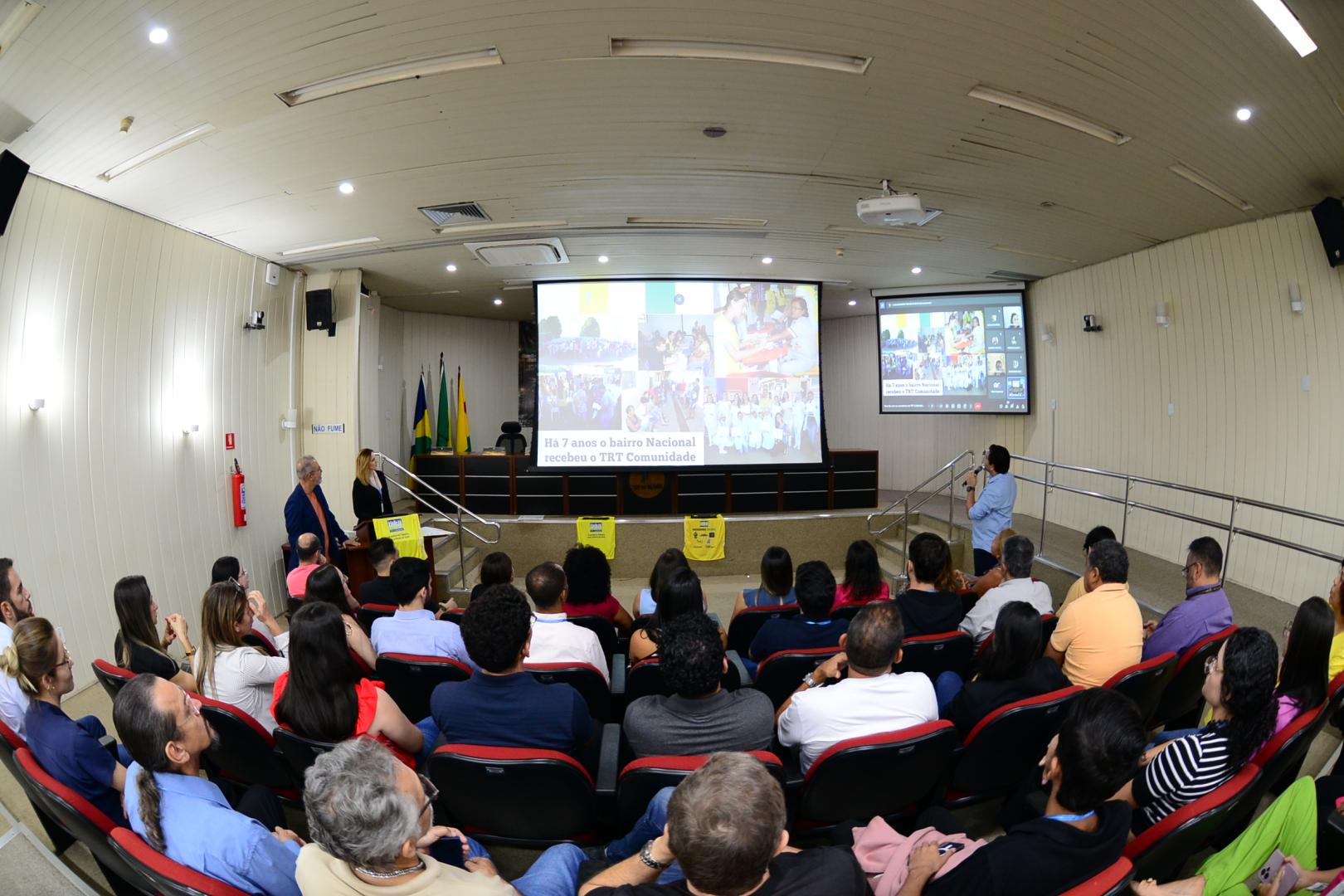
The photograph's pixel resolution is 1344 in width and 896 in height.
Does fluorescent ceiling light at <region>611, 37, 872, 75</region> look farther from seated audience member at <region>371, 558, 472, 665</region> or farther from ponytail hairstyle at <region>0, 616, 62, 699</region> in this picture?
ponytail hairstyle at <region>0, 616, 62, 699</region>

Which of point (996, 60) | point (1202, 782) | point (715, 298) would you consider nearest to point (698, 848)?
point (1202, 782)

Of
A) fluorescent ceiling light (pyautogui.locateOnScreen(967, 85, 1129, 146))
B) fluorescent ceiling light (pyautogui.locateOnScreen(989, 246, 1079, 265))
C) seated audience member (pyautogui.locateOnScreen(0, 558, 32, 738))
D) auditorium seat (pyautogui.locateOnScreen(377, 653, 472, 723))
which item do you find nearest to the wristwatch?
auditorium seat (pyautogui.locateOnScreen(377, 653, 472, 723))

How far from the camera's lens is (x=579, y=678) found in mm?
2496

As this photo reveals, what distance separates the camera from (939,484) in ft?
36.4

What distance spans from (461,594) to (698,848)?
5.92 meters

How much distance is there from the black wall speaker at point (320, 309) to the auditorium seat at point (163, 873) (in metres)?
6.53

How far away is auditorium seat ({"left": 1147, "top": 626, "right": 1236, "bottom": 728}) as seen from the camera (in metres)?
2.73

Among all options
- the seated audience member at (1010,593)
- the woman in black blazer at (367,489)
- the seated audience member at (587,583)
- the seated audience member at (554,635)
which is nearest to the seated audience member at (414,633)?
the seated audience member at (554,635)

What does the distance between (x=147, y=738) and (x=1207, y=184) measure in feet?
21.7

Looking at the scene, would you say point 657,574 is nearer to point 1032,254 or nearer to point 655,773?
point 655,773

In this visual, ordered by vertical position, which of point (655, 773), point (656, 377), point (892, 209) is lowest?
point (655, 773)

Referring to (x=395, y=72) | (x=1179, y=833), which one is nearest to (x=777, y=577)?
(x=1179, y=833)

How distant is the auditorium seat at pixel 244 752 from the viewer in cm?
211

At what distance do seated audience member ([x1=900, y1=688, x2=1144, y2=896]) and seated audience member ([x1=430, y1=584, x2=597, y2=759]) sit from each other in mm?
1047
